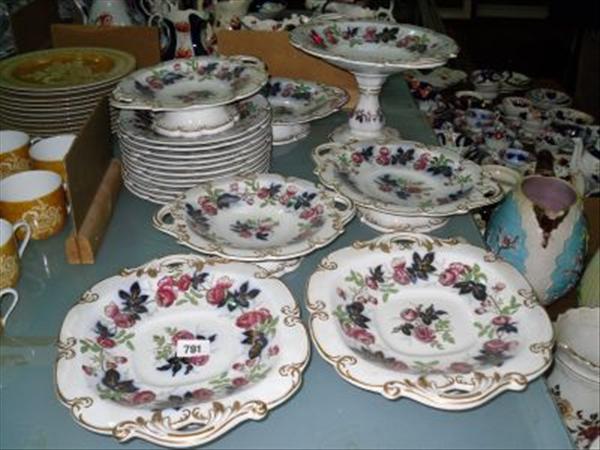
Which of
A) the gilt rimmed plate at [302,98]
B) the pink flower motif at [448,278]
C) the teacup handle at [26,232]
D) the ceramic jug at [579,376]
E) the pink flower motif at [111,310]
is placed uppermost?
the gilt rimmed plate at [302,98]

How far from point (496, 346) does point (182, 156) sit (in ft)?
1.53

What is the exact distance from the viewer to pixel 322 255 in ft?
2.78

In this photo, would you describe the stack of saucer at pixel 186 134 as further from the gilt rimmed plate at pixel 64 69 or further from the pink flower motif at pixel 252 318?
the pink flower motif at pixel 252 318

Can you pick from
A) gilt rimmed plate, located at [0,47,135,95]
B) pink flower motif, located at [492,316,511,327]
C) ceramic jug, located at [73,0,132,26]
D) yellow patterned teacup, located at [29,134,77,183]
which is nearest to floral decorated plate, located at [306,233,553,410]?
pink flower motif, located at [492,316,511,327]

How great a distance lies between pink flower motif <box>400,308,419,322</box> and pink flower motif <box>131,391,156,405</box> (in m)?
0.27

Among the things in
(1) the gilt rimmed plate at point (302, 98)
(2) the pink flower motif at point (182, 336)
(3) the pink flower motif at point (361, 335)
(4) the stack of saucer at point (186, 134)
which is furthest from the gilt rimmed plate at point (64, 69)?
(3) the pink flower motif at point (361, 335)

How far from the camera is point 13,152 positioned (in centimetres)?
90

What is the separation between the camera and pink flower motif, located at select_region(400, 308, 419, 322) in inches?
27.6

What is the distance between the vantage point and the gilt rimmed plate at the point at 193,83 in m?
0.87

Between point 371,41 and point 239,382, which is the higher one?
point 371,41

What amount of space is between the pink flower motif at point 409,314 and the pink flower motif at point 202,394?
0.22 meters

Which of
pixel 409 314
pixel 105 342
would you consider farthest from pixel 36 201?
pixel 409 314

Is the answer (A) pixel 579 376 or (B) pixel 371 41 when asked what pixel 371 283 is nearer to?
(A) pixel 579 376

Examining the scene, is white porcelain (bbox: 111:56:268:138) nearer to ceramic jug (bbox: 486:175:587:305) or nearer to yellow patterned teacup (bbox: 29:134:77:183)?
yellow patterned teacup (bbox: 29:134:77:183)
